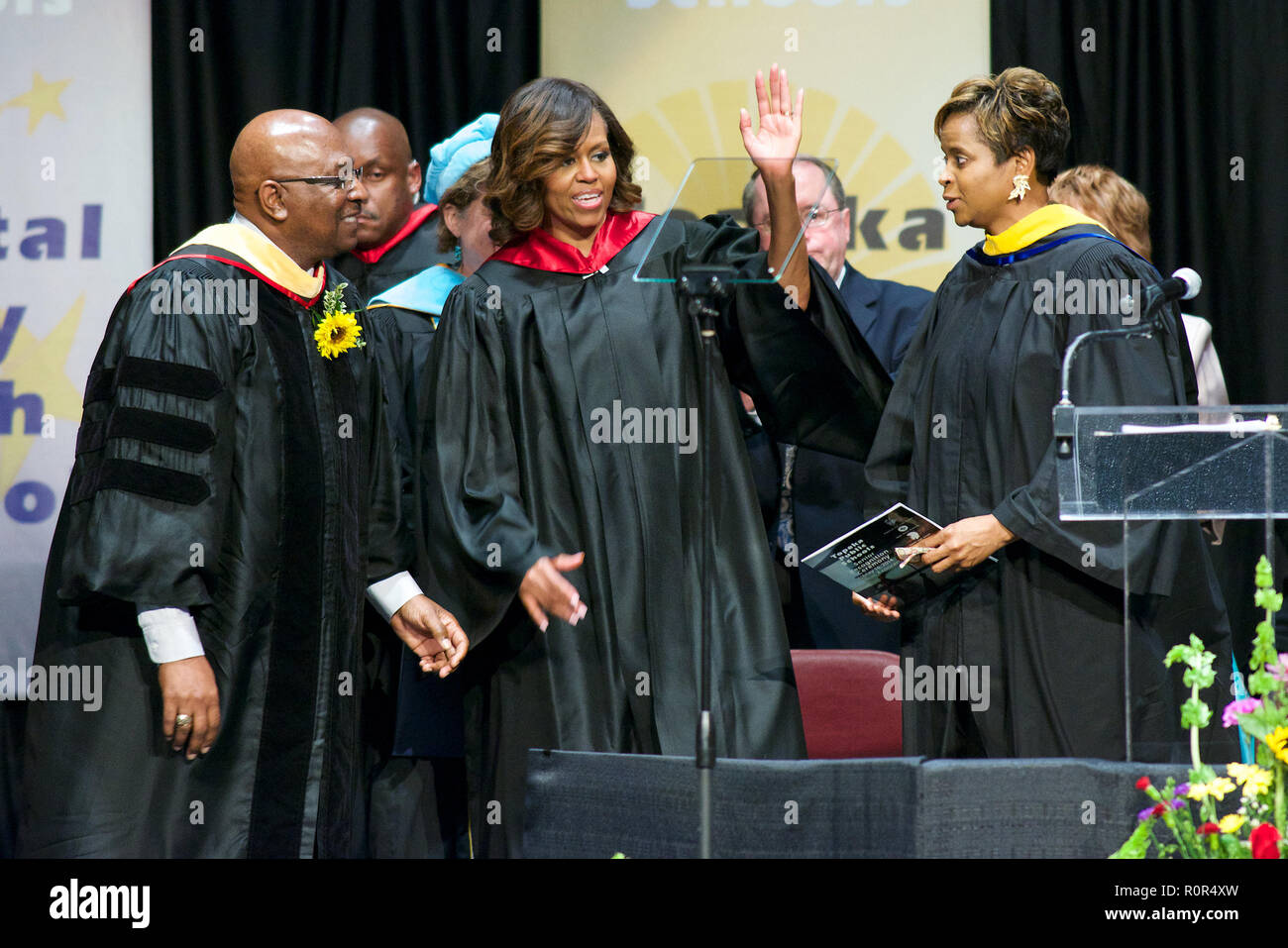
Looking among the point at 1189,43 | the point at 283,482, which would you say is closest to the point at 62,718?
the point at 283,482

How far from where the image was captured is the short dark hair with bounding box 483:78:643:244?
3.31 metres

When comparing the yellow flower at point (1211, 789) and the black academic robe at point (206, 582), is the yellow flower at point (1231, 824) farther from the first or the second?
the black academic robe at point (206, 582)

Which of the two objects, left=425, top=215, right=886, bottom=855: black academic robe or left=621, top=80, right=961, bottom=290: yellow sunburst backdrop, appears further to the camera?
left=621, top=80, right=961, bottom=290: yellow sunburst backdrop

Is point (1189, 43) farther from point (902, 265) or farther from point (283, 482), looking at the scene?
point (283, 482)

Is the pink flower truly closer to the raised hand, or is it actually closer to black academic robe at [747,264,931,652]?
the raised hand

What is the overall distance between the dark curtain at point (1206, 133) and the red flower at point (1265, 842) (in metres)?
3.51

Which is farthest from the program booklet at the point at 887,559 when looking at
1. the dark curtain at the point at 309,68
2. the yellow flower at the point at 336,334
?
the dark curtain at the point at 309,68

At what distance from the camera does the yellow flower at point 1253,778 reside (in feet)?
6.03

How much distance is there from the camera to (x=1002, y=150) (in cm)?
335

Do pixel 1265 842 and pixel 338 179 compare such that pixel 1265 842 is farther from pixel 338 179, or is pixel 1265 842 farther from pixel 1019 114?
pixel 338 179

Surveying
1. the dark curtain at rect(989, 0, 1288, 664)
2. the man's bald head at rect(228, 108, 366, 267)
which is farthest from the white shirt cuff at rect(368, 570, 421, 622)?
the dark curtain at rect(989, 0, 1288, 664)

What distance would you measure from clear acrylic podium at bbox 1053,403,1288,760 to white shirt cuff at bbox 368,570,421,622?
1489 millimetres

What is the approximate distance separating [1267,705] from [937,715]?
163 cm

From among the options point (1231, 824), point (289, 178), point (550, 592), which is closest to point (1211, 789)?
point (1231, 824)
